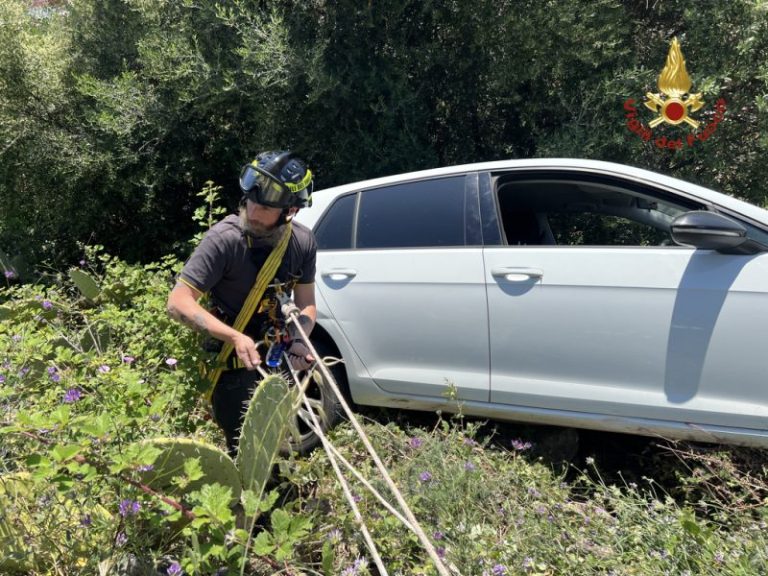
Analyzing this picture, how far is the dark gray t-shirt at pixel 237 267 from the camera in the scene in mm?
2334

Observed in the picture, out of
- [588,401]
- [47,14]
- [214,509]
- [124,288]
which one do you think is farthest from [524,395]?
[47,14]

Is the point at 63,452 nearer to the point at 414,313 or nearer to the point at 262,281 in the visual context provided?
the point at 262,281

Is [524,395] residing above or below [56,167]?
below

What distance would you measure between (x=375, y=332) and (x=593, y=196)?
1643 mm

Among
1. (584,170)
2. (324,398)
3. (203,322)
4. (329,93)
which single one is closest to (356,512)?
(203,322)

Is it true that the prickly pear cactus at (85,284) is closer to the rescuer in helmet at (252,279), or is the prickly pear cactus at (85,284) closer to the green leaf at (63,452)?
the rescuer in helmet at (252,279)

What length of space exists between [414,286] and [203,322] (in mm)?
1301

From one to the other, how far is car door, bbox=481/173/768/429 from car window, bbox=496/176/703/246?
6 centimetres

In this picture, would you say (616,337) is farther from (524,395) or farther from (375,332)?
(375,332)

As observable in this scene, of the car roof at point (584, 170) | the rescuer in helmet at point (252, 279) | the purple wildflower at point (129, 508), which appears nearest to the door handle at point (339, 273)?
the car roof at point (584, 170)

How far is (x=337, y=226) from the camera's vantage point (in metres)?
3.56

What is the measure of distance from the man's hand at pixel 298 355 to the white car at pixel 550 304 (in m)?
0.81

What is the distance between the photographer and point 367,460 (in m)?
3.05

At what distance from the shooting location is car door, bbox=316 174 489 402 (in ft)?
10.1
